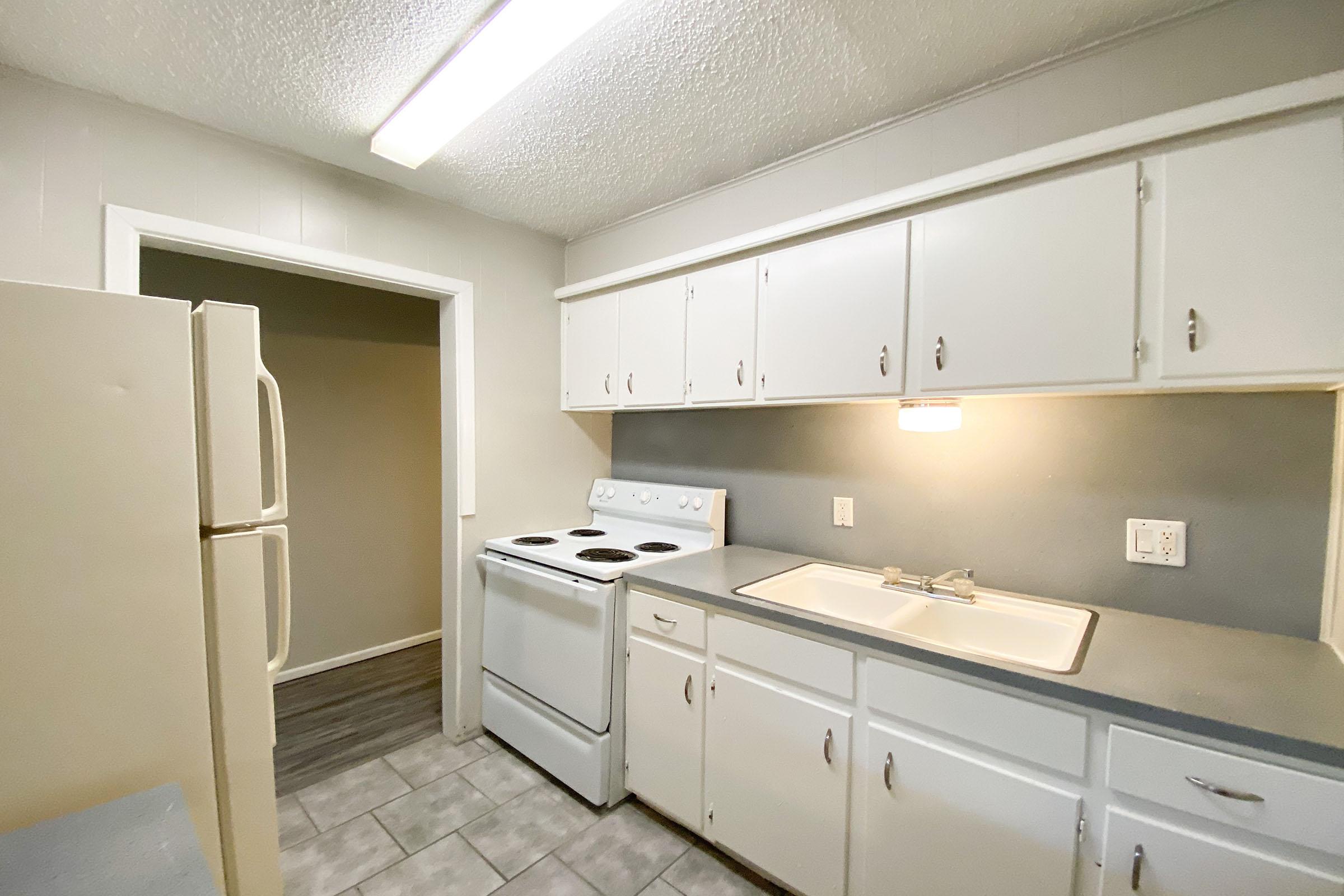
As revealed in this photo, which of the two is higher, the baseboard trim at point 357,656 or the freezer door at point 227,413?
the freezer door at point 227,413

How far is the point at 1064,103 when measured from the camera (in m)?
1.48

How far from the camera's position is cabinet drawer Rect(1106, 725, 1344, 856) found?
0.88 meters

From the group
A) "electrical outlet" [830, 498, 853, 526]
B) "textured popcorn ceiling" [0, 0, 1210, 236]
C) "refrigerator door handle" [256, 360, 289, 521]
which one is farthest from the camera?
"electrical outlet" [830, 498, 853, 526]

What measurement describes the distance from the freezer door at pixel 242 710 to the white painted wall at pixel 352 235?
48.7 inches

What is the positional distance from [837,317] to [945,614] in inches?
39.9

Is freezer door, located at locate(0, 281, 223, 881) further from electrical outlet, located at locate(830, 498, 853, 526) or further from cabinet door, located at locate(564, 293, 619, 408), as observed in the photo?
electrical outlet, located at locate(830, 498, 853, 526)

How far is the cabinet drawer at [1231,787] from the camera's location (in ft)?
2.88

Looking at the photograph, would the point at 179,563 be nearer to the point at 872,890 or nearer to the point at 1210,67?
the point at 872,890

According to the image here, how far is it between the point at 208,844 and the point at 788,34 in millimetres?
2268

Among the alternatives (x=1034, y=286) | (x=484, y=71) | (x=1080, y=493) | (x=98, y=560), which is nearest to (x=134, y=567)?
(x=98, y=560)

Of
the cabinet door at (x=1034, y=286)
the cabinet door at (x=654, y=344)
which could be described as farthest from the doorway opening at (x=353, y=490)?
the cabinet door at (x=1034, y=286)

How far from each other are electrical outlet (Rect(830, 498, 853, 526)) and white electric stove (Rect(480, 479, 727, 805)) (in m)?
0.50

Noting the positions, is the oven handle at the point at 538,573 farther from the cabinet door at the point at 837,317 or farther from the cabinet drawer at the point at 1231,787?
the cabinet drawer at the point at 1231,787

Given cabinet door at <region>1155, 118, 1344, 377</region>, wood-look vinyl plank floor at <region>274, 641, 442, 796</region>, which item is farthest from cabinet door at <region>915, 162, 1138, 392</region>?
wood-look vinyl plank floor at <region>274, 641, 442, 796</region>
